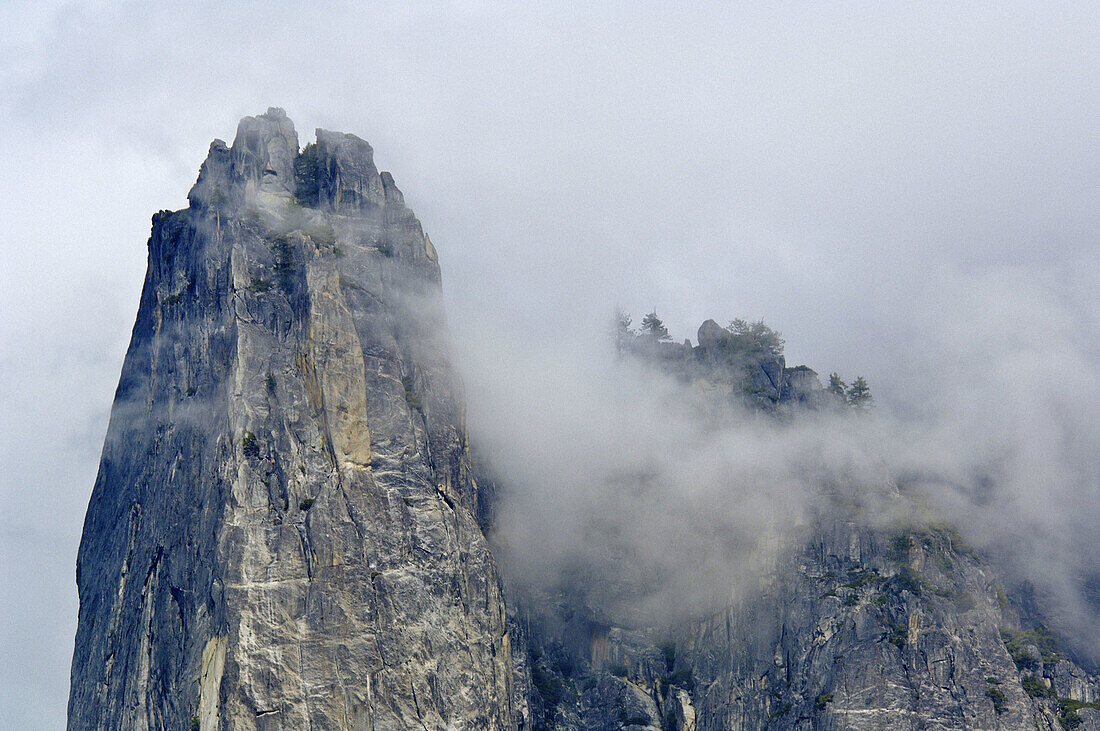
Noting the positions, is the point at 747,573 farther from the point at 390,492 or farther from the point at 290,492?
the point at 290,492

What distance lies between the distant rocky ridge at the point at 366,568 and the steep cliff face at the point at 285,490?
0.93 ft

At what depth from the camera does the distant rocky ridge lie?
13525 cm

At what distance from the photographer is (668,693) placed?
527 ft

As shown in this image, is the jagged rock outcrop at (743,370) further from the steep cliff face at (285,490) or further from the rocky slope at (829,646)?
the steep cliff face at (285,490)

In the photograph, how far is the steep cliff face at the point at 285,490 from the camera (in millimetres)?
133625

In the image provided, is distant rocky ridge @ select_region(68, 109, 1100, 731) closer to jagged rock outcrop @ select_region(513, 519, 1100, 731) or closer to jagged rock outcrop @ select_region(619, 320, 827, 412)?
jagged rock outcrop @ select_region(513, 519, 1100, 731)

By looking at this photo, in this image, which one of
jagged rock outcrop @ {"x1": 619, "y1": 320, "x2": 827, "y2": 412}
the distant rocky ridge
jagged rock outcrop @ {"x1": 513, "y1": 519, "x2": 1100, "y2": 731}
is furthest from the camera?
jagged rock outcrop @ {"x1": 619, "y1": 320, "x2": 827, "y2": 412}

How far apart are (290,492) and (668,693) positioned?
168ft

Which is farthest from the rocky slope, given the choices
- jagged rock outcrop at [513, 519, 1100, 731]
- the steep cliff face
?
the steep cliff face

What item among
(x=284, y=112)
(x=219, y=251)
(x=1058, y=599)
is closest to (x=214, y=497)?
(x=219, y=251)

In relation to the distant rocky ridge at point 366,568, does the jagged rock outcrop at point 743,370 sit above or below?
above

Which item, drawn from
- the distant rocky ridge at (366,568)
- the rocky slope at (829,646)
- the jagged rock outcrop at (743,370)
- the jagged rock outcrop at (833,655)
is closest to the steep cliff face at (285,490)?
the distant rocky ridge at (366,568)

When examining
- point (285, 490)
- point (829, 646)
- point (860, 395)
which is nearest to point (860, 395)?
point (860, 395)

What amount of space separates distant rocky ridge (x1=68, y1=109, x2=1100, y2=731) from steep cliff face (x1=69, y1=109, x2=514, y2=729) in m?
0.28
